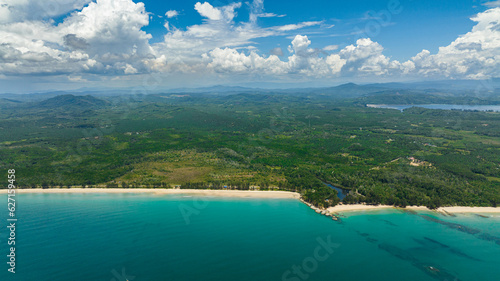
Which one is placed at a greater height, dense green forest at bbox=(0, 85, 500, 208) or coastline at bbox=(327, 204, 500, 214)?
dense green forest at bbox=(0, 85, 500, 208)

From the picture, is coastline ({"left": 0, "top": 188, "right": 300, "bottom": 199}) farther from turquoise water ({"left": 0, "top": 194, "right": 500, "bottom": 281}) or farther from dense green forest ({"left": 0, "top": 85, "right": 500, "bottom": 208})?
turquoise water ({"left": 0, "top": 194, "right": 500, "bottom": 281})

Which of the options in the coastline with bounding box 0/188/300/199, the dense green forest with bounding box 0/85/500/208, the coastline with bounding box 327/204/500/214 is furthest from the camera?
the coastline with bounding box 0/188/300/199

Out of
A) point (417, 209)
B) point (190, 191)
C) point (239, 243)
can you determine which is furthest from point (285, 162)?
point (239, 243)

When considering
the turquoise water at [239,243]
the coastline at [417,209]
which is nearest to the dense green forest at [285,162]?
the coastline at [417,209]

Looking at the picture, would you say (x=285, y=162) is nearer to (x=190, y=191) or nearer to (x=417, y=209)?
(x=190, y=191)

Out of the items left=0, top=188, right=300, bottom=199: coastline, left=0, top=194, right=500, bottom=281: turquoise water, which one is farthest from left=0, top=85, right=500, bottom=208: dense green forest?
left=0, top=194, right=500, bottom=281: turquoise water

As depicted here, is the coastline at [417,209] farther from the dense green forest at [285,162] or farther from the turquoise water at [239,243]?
the turquoise water at [239,243]

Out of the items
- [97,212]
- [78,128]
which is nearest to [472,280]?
[97,212]

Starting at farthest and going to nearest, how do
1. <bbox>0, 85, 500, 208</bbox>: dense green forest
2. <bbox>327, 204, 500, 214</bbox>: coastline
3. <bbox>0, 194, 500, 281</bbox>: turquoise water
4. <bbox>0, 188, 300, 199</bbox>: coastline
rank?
<bbox>0, 188, 300, 199</bbox>: coastline
<bbox>0, 85, 500, 208</bbox>: dense green forest
<bbox>327, 204, 500, 214</bbox>: coastline
<bbox>0, 194, 500, 281</bbox>: turquoise water
